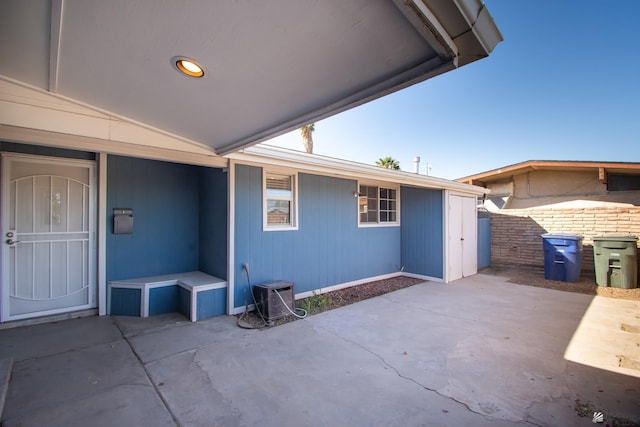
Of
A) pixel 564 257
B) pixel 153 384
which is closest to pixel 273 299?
pixel 153 384

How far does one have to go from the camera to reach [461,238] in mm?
7047

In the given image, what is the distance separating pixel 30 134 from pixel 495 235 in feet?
33.3

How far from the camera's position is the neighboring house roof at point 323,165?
4176 millimetres

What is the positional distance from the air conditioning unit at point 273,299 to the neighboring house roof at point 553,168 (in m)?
8.93

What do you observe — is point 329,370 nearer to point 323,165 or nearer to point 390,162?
point 323,165

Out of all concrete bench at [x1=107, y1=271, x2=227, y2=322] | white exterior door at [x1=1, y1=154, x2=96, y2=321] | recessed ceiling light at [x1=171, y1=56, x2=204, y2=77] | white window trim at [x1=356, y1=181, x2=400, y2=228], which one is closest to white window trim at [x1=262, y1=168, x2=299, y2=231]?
concrete bench at [x1=107, y1=271, x2=227, y2=322]

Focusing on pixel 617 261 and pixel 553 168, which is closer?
pixel 617 261

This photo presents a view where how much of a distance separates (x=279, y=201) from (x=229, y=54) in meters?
3.37

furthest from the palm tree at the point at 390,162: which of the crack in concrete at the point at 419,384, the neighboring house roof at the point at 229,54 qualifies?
the neighboring house roof at the point at 229,54

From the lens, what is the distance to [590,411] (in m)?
2.17

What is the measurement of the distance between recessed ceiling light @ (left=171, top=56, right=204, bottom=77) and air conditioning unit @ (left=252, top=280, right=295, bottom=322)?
118 inches

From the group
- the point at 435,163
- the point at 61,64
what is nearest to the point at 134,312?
the point at 61,64

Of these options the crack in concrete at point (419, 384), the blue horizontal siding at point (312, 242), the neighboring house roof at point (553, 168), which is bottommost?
the crack in concrete at point (419, 384)

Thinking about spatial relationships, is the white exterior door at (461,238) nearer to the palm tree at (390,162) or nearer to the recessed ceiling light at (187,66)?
the recessed ceiling light at (187,66)
